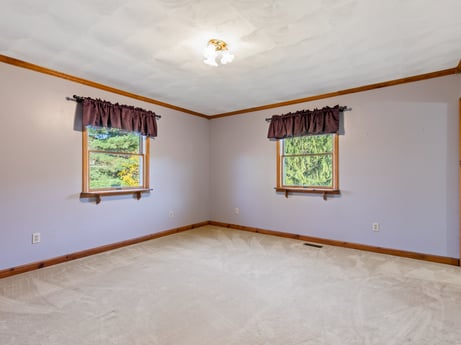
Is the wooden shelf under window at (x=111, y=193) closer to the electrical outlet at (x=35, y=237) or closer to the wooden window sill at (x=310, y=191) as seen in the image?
the electrical outlet at (x=35, y=237)

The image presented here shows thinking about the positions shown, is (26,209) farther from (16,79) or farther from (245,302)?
(245,302)

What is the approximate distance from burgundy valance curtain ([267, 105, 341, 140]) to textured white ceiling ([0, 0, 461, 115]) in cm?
51

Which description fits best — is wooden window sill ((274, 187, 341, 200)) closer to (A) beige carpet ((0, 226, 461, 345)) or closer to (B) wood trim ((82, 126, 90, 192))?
(A) beige carpet ((0, 226, 461, 345))

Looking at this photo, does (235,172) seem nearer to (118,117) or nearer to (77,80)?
(118,117)

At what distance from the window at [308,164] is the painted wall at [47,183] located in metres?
2.34

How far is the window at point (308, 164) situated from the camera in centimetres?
419

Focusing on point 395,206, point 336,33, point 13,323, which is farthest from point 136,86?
point 395,206

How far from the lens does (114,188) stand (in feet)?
13.1

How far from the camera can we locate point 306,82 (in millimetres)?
3662

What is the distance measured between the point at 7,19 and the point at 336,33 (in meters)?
2.87

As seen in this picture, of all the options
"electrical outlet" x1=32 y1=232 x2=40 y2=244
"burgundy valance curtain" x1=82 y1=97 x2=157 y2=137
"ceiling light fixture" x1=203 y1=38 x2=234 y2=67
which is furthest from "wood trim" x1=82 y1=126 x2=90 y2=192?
"ceiling light fixture" x1=203 y1=38 x2=234 y2=67

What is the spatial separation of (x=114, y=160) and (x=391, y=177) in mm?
4088

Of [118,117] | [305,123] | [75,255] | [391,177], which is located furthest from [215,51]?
[75,255]

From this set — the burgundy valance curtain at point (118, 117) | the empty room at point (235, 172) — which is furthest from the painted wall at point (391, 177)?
the burgundy valance curtain at point (118, 117)
